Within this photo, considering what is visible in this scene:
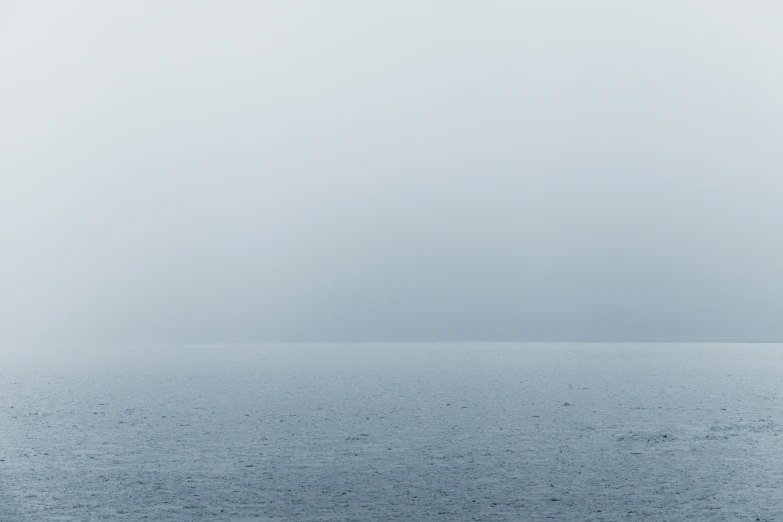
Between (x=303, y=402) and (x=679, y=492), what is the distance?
53.3 m

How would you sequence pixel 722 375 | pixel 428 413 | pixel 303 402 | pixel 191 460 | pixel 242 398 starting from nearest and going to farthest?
pixel 191 460
pixel 428 413
pixel 303 402
pixel 242 398
pixel 722 375

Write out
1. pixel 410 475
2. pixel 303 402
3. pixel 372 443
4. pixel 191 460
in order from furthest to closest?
pixel 303 402
pixel 372 443
pixel 191 460
pixel 410 475

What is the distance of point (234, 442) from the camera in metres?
55.9

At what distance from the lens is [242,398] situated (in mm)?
94125

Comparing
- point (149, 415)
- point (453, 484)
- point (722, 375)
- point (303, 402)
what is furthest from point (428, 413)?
point (722, 375)

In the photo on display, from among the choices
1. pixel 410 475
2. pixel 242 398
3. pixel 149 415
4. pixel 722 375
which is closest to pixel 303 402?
pixel 242 398

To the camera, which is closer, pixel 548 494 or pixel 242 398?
pixel 548 494

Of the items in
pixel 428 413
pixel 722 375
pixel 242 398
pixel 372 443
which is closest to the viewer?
pixel 372 443

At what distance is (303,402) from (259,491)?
154 ft

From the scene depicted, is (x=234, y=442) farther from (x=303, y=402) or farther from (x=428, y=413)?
(x=303, y=402)

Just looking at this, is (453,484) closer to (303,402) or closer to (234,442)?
(234,442)

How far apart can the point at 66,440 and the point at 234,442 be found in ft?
43.4

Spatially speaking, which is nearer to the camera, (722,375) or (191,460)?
(191,460)

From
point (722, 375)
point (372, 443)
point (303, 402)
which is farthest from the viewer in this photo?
point (722, 375)
